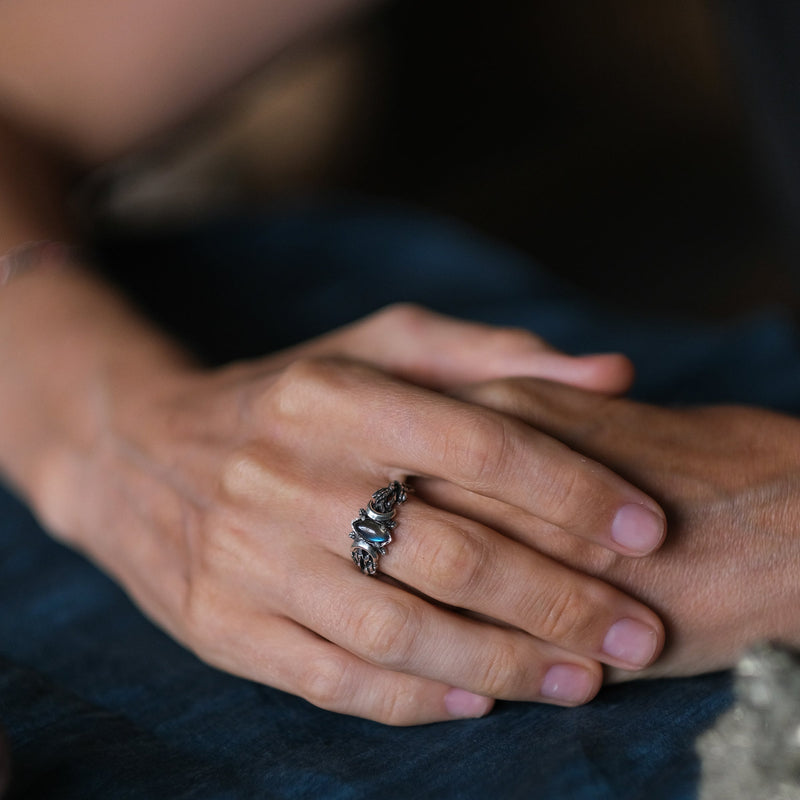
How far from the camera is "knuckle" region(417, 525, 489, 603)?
22.5 inches

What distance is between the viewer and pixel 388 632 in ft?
1.88

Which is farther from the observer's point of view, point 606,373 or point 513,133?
point 513,133

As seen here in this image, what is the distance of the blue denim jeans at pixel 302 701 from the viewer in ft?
1.79

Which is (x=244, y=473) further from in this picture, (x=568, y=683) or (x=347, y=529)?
(x=568, y=683)

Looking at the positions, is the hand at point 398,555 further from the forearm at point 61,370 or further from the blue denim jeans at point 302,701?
the forearm at point 61,370

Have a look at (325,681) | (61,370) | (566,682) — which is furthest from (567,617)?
(61,370)

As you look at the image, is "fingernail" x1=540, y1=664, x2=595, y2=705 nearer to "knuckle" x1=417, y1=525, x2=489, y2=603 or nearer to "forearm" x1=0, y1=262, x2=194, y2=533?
"knuckle" x1=417, y1=525, x2=489, y2=603

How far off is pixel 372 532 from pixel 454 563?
0.17 feet

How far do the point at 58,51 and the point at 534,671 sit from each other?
0.94 metres

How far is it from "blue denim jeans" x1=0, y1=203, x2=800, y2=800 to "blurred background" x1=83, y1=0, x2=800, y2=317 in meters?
1.46

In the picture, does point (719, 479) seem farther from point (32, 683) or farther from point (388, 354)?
point (32, 683)

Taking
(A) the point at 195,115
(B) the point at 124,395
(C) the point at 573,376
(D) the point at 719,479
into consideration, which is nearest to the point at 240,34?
(A) the point at 195,115

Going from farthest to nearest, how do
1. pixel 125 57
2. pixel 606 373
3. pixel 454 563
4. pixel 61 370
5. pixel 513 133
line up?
pixel 513 133, pixel 125 57, pixel 61 370, pixel 606 373, pixel 454 563

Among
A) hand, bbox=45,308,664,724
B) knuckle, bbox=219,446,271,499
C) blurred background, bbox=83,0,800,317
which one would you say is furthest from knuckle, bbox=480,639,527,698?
blurred background, bbox=83,0,800,317
